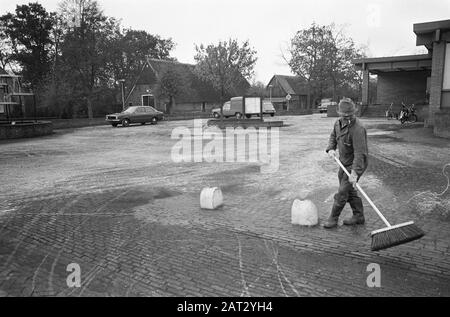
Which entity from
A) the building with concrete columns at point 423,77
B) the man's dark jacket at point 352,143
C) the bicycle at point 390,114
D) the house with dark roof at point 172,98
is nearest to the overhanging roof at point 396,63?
the building with concrete columns at point 423,77

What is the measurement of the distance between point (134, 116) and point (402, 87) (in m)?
23.9

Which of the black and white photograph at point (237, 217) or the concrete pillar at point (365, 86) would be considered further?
the concrete pillar at point (365, 86)

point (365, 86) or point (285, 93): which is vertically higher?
point (285, 93)

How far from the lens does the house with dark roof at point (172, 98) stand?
1908 inches

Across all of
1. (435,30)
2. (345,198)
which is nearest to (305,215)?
(345,198)

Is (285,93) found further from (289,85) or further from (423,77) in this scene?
(423,77)

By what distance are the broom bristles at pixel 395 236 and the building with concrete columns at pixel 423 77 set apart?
13.2m

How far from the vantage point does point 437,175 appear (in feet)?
27.7

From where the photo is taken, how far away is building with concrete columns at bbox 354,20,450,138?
1734cm

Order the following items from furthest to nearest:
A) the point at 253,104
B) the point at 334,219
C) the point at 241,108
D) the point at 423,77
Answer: the point at 241,108 → the point at 423,77 → the point at 253,104 → the point at 334,219

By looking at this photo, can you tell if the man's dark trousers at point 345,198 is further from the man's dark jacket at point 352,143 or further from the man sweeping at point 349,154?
the man's dark jacket at point 352,143

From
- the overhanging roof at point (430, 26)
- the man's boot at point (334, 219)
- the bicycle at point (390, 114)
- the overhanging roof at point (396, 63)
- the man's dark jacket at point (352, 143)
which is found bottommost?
the man's boot at point (334, 219)

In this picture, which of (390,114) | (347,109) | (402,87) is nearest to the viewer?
(347,109)

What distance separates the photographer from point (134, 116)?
29.1m
